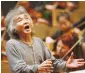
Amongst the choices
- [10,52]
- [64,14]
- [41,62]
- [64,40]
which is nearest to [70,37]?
[64,40]

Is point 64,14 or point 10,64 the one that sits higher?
point 64,14

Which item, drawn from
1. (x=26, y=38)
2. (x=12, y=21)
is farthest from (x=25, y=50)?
(x=12, y=21)

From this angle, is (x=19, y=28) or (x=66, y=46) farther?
(x=66, y=46)

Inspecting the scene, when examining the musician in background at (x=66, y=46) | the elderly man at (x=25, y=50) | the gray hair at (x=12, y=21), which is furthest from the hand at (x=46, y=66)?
the gray hair at (x=12, y=21)

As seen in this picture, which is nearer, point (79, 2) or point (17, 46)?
point (17, 46)

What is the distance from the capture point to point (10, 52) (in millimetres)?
1171

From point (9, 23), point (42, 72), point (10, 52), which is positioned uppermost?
point (9, 23)

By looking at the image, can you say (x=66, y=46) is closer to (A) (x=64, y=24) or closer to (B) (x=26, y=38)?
(A) (x=64, y=24)

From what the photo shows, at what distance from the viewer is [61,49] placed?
1283mm

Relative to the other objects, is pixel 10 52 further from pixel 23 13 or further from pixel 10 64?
pixel 23 13

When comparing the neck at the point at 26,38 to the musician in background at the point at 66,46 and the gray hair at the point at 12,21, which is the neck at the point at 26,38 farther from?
the musician in background at the point at 66,46

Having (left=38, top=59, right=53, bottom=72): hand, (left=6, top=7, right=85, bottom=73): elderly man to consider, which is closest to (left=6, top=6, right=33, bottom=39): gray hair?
(left=6, top=7, right=85, bottom=73): elderly man

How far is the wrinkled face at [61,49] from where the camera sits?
1270 millimetres

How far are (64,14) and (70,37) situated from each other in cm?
14
